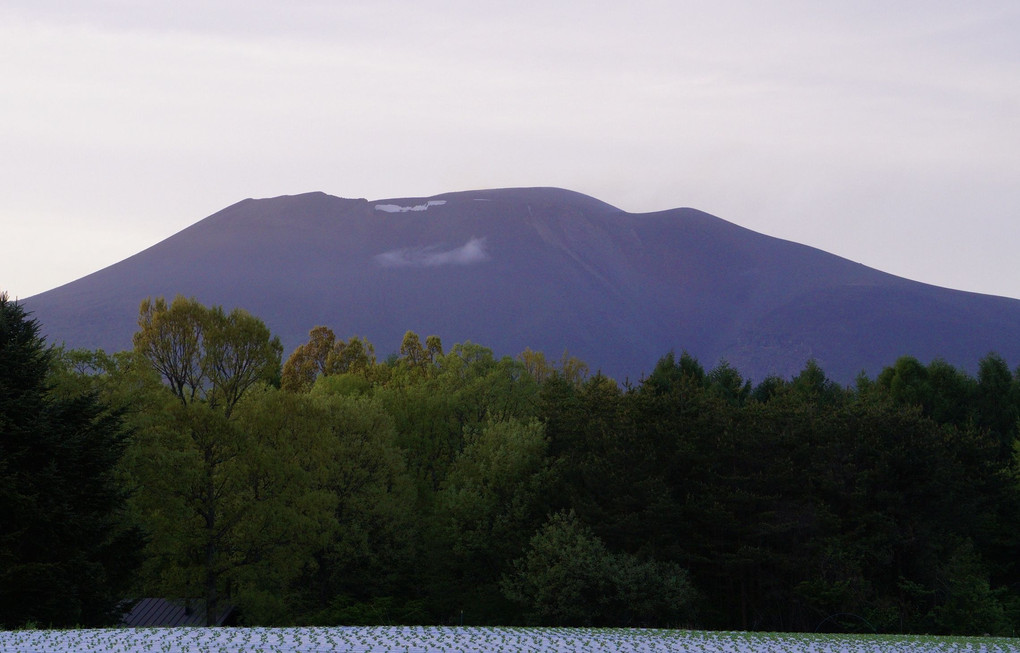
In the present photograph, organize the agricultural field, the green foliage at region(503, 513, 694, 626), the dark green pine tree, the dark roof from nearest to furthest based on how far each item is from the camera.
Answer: the agricultural field, the dark green pine tree, the green foliage at region(503, 513, 694, 626), the dark roof

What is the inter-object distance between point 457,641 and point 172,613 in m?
30.0

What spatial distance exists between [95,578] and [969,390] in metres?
71.2

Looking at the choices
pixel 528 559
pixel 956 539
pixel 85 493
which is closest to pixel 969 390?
pixel 956 539

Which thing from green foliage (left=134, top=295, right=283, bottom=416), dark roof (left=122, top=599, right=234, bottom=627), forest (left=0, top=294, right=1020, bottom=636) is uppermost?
green foliage (left=134, top=295, right=283, bottom=416)

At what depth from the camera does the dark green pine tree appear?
31.7 metres

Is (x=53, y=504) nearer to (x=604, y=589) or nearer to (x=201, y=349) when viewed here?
(x=201, y=349)

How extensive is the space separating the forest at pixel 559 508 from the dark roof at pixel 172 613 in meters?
1.06

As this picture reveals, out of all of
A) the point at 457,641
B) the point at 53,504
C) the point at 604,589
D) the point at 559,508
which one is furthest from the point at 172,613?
the point at 457,641

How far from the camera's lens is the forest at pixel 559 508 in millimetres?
51062

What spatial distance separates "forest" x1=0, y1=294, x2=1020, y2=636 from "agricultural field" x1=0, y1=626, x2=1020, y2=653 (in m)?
15.1

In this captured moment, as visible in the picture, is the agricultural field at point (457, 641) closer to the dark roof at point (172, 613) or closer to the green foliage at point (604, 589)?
the green foliage at point (604, 589)

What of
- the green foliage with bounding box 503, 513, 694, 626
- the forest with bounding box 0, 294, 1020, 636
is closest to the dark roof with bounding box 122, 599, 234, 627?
the forest with bounding box 0, 294, 1020, 636

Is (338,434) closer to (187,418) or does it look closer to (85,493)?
(187,418)

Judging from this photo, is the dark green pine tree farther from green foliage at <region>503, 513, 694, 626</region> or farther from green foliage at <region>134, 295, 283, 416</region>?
green foliage at <region>503, 513, 694, 626</region>
